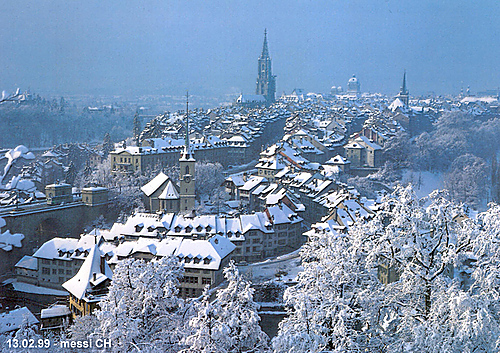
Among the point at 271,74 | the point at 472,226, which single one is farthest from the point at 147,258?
the point at 271,74

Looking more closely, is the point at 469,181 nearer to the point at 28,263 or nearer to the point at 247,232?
the point at 247,232

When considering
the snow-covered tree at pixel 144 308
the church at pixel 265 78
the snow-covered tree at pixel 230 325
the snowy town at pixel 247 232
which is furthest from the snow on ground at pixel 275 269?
the church at pixel 265 78

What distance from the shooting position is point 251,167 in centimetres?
6206

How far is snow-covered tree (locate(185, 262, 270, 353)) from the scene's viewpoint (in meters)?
11.4

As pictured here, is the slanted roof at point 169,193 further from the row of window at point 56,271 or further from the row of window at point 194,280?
the row of window at point 194,280

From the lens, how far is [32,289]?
101 feet

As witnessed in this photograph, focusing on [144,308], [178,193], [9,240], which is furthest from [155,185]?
[144,308]

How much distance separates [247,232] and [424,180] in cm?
2623

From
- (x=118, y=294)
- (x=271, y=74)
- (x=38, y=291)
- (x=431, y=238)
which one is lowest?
(x=38, y=291)

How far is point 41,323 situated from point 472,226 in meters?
18.8

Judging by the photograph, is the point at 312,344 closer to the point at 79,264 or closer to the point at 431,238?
the point at 431,238

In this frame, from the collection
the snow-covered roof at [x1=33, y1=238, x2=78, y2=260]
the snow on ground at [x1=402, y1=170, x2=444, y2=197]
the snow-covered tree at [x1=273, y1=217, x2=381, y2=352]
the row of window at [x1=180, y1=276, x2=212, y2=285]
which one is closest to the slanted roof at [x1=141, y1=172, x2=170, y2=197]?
the snow-covered roof at [x1=33, y1=238, x2=78, y2=260]

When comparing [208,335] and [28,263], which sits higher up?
[208,335]

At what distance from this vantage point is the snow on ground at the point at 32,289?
98.8ft
